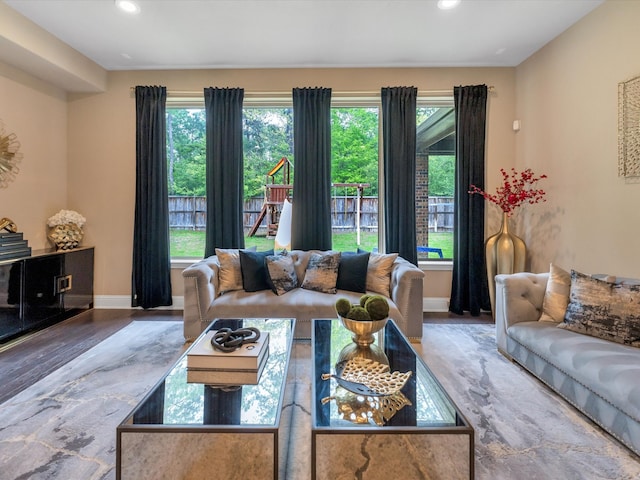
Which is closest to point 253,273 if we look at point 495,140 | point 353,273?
point 353,273

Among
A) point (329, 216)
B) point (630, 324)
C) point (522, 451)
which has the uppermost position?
point (329, 216)

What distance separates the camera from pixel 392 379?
1577 millimetres

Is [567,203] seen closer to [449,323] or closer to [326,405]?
[449,323]

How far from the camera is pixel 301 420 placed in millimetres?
1841

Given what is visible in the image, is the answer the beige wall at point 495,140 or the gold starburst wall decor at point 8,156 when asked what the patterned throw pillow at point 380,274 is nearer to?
the beige wall at point 495,140

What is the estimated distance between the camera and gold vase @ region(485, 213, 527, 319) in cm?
359

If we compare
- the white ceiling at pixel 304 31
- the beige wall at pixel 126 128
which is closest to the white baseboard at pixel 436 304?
the beige wall at pixel 126 128

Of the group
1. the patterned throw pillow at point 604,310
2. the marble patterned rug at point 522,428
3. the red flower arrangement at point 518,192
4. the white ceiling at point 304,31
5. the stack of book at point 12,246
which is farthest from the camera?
the red flower arrangement at point 518,192

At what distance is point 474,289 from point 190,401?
351 centimetres

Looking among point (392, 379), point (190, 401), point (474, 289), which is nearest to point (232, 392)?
point (190, 401)

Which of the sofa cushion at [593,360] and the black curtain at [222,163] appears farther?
the black curtain at [222,163]

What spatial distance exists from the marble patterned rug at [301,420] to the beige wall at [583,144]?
4.46 ft

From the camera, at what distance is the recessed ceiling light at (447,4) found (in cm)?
278

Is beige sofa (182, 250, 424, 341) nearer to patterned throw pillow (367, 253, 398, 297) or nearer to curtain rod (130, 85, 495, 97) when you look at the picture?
patterned throw pillow (367, 253, 398, 297)
